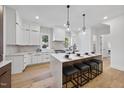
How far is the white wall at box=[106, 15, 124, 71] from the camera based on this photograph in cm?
393

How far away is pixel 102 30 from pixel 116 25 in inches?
98.2

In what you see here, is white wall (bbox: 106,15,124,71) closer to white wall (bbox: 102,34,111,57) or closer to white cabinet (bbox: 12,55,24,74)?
white wall (bbox: 102,34,111,57)

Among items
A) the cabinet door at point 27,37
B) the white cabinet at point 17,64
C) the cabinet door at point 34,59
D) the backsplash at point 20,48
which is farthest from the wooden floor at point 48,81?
the cabinet door at point 27,37

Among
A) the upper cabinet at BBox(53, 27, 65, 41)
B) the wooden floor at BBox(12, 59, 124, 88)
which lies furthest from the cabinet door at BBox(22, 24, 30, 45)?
the wooden floor at BBox(12, 59, 124, 88)

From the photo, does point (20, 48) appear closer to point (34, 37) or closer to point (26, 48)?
point (26, 48)

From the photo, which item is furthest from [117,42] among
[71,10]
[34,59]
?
[34,59]

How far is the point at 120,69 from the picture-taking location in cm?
397

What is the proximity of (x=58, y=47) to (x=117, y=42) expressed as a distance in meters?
3.95

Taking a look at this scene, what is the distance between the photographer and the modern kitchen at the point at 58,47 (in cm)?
246

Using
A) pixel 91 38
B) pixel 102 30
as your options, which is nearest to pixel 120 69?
pixel 91 38

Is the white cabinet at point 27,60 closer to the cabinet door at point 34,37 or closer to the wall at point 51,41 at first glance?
the cabinet door at point 34,37
